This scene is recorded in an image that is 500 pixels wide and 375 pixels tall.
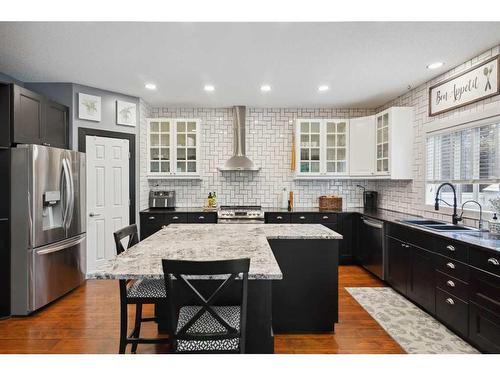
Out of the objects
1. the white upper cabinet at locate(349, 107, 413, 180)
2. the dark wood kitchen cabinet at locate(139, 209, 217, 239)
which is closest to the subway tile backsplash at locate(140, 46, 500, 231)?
the white upper cabinet at locate(349, 107, 413, 180)

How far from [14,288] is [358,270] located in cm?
443

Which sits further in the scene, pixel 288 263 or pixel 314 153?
pixel 314 153

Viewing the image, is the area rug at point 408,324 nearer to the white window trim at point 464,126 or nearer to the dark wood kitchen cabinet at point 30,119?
the white window trim at point 464,126

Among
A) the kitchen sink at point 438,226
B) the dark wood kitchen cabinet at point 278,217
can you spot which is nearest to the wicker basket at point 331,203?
the dark wood kitchen cabinet at point 278,217

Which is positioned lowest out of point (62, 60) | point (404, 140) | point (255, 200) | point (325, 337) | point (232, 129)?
point (325, 337)

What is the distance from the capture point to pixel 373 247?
4.45 meters

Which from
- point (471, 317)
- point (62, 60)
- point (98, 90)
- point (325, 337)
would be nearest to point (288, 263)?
point (325, 337)

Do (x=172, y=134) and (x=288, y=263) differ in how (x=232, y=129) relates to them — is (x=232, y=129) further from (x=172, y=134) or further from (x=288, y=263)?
(x=288, y=263)

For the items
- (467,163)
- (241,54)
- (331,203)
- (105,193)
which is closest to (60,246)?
(105,193)

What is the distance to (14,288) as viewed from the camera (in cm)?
326

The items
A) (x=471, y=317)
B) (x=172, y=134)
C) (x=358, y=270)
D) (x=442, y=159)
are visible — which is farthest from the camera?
(x=172, y=134)

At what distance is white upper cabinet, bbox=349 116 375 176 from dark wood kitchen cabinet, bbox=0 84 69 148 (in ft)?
14.3

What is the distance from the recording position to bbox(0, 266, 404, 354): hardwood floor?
8.46ft

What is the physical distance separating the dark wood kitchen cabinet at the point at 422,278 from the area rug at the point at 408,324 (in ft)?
0.41
